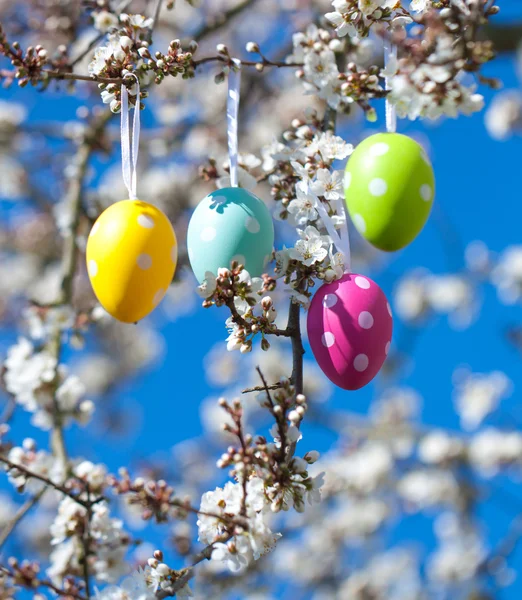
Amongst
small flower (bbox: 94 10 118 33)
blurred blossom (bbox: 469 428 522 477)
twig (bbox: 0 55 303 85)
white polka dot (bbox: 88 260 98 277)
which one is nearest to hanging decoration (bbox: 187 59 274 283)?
white polka dot (bbox: 88 260 98 277)

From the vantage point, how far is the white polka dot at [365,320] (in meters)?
1.48

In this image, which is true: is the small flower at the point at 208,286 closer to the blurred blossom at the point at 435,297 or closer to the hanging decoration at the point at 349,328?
the hanging decoration at the point at 349,328

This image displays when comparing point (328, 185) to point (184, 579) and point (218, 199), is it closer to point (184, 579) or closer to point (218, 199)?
point (218, 199)

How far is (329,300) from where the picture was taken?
148 cm

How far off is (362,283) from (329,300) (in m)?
0.08

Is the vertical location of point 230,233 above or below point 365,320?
above

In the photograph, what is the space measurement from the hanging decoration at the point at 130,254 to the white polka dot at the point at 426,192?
1.80 feet

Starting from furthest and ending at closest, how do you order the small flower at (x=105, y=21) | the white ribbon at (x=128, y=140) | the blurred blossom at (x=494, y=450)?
1. the blurred blossom at (x=494, y=450)
2. the small flower at (x=105, y=21)
3. the white ribbon at (x=128, y=140)

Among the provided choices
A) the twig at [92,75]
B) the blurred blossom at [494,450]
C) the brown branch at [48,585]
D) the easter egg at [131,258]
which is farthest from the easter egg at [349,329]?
the blurred blossom at [494,450]

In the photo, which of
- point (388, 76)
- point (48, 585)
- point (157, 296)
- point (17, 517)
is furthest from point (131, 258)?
point (17, 517)

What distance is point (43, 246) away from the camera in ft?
23.7

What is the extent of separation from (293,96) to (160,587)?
15.4 feet

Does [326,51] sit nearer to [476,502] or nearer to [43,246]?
[476,502]

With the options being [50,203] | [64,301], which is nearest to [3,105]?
[50,203]
